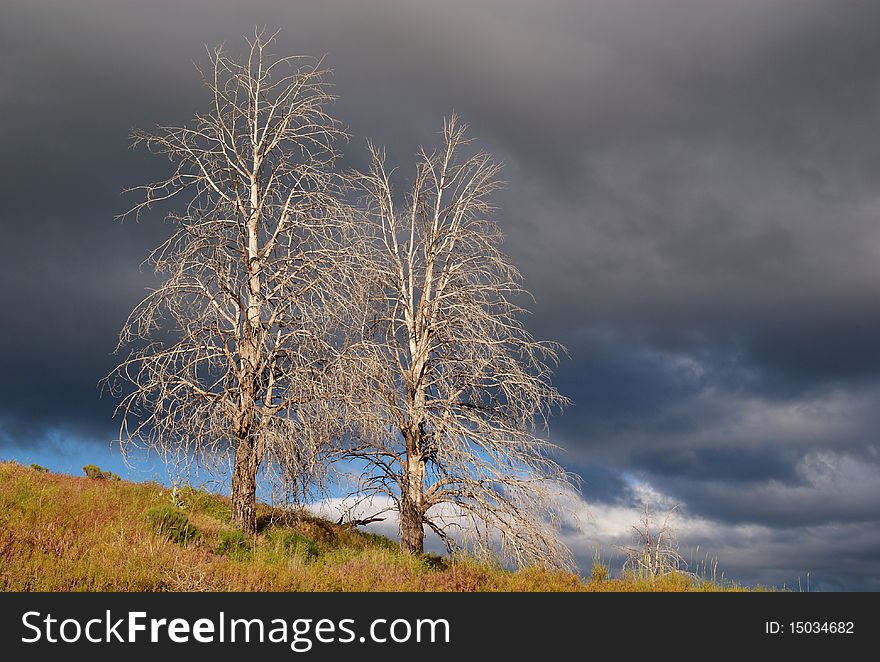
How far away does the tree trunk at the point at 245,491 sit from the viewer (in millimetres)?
17062

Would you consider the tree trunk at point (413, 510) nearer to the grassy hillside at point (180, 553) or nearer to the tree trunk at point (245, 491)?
the grassy hillside at point (180, 553)

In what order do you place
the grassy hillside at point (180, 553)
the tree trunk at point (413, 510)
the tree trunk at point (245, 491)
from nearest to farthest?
the grassy hillside at point (180, 553) < the tree trunk at point (245, 491) < the tree trunk at point (413, 510)

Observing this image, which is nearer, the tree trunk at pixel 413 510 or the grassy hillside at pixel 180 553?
the grassy hillside at pixel 180 553

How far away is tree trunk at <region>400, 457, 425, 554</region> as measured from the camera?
1867 cm

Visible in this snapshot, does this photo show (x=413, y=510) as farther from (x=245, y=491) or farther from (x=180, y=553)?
(x=180, y=553)

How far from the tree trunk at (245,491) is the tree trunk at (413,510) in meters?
3.83

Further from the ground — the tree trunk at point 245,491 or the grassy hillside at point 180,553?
the tree trunk at point 245,491

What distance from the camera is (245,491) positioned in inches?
679

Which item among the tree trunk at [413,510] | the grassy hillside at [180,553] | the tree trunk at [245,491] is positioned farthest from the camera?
the tree trunk at [413,510]

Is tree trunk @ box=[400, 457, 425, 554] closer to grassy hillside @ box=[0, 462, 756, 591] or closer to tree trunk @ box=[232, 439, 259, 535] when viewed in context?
grassy hillside @ box=[0, 462, 756, 591]

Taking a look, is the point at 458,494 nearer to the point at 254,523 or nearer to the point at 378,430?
the point at 378,430

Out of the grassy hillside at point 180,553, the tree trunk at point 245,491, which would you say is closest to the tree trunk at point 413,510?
the grassy hillside at point 180,553

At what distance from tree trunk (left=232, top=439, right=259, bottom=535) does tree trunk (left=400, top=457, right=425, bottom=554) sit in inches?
151
